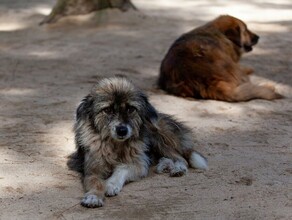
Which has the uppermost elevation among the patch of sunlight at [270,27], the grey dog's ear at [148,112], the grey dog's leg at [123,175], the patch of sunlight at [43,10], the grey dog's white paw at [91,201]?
the grey dog's ear at [148,112]

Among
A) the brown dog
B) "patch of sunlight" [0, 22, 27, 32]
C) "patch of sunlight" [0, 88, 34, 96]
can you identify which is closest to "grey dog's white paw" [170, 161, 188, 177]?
the brown dog

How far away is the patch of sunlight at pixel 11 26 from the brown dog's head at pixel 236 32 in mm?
4383

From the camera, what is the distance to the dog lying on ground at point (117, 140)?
505cm

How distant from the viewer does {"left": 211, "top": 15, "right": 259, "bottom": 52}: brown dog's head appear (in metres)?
8.66

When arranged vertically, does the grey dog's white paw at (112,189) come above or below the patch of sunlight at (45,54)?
above

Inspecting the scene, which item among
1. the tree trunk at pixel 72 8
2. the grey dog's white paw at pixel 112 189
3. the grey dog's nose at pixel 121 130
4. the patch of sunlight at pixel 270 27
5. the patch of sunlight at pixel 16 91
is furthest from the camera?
the tree trunk at pixel 72 8

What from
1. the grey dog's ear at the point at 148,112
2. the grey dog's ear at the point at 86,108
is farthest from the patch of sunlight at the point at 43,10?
the grey dog's ear at the point at 148,112

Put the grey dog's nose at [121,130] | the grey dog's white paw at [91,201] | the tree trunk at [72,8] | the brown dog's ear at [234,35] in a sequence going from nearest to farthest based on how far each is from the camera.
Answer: the grey dog's white paw at [91,201]
the grey dog's nose at [121,130]
the brown dog's ear at [234,35]
the tree trunk at [72,8]

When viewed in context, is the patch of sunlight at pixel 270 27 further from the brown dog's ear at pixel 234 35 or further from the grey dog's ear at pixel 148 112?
the grey dog's ear at pixel 148 112

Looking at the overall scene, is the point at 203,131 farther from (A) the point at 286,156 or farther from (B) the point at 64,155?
(B) the point at 64,155

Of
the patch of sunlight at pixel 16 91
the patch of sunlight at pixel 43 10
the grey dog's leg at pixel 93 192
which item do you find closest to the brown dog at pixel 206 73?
the patch of sunlight at pixel 16 91

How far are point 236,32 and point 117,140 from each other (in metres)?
3.99

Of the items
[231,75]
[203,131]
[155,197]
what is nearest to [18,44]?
[231,75]

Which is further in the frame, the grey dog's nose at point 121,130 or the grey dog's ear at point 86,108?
the grey dog's ear at point 86,108
